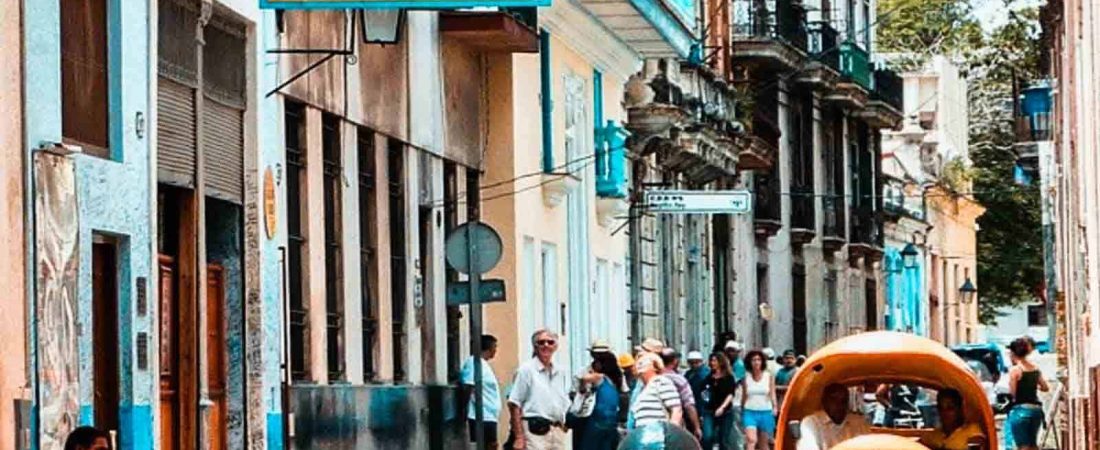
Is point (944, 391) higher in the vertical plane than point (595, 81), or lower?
lower

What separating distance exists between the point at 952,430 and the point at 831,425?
67 cm

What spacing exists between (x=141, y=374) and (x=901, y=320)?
49158 millimetres

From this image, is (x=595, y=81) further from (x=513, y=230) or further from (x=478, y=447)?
(x=478, y=447)

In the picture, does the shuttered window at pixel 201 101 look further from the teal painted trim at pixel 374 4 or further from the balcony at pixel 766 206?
the balcony at pixel 766 206

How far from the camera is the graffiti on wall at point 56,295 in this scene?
16844 mm

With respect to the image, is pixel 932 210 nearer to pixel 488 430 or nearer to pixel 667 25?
pixel 667 25

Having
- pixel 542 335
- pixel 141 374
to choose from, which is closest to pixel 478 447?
pixel 542 335

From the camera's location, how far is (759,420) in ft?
111

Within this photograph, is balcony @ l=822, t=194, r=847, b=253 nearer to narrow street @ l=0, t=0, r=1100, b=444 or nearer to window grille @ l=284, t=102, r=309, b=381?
narrow street @ l=0, t=0, r=1100, b=444

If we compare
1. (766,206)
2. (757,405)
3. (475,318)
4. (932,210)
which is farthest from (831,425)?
(932,210)

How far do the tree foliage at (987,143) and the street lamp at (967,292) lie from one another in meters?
1.58

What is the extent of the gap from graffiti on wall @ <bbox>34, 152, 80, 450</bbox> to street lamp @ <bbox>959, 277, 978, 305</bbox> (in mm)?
54448

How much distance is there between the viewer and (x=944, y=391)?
17.8 metres

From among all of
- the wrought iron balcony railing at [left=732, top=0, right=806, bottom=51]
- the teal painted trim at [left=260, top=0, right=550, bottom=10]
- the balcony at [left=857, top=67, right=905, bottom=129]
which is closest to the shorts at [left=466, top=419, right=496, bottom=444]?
the teal painted trim at [left=260, top=0, right=550, bottom=10]
